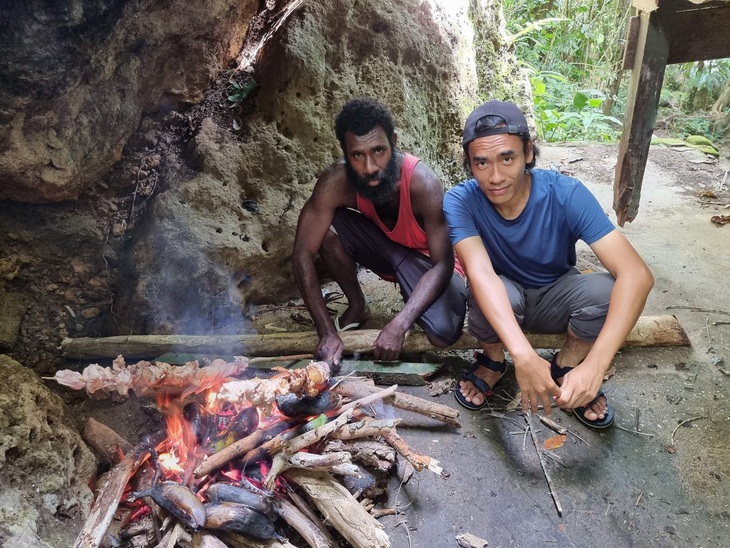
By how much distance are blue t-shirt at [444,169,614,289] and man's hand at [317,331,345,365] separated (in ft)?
3.38

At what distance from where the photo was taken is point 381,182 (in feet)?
10.5

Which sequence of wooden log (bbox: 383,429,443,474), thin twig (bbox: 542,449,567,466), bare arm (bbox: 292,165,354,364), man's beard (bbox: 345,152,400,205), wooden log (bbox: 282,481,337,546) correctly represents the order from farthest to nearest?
bare arm (bbox: 292,165,354,364) → man's beard (bbox: 345,152,400,205) → thin twig (bbox: 542,449,567,466) → wooden log (bbox: 383,429,443,474) → wooden log (bbox: 282,481,337,546)

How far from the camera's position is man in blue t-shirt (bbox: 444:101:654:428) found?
244 centimetres

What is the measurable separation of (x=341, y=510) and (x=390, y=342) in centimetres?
124

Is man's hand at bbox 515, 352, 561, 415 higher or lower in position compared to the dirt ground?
higher

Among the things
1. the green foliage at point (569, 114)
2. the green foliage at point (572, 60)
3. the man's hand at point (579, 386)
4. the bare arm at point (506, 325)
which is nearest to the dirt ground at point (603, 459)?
the bare arm at point (506, 325)

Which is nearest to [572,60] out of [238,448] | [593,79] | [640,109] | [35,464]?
[593,79]

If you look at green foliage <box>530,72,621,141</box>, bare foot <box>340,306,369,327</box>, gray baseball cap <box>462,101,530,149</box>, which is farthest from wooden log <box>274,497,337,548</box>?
green foliage <box>530,72,621,141</box>

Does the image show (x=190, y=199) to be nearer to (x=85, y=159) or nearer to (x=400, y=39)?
(x=85, y=159)

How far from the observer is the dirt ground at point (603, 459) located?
2318 mm

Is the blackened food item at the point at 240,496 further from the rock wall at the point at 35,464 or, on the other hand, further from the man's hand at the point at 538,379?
the man's hand at the point at 538,379

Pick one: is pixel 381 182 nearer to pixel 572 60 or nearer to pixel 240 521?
pixel 240 521

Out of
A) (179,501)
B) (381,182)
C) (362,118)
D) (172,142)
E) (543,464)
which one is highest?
(362,118)

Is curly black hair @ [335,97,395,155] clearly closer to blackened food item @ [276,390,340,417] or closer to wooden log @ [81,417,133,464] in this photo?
blackened food item @ [276,390,340,417]
